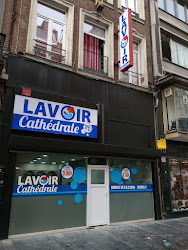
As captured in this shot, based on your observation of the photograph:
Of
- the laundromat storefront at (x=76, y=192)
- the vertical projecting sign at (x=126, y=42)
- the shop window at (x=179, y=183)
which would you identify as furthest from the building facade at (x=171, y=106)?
the vertical projecting sign at (x=126, y=42)

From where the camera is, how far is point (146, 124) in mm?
9359

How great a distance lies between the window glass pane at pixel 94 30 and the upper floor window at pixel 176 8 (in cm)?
516

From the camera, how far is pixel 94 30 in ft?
31.2

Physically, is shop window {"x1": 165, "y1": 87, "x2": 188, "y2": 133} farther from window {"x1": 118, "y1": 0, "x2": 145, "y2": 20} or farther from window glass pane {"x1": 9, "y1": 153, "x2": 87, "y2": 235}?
window glass pane {"x1": 9, "y1": 153, "x2": 87, "y2": 235}

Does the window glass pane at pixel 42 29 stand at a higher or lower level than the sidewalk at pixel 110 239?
higher

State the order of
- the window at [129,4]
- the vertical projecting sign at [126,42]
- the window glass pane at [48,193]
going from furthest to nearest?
the window at [129,4] → the vertical projecting sign at [126,42] → the window glass pane at [48,193]

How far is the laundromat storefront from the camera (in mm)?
6191

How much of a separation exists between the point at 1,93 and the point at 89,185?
452cm

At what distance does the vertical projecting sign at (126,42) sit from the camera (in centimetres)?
811

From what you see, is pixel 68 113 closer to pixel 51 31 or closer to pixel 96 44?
pixel 51 31

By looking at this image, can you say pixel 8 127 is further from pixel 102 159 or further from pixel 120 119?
pixel 120 119

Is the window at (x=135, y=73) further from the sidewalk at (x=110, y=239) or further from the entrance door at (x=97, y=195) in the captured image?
the sidewalk at (x=110, y=239)

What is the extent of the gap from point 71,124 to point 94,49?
4179 millimetres

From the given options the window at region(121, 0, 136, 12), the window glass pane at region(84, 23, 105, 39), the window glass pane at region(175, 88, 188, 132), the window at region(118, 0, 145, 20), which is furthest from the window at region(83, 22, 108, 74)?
the window glass pane at region(175, 88, 188, 132)
